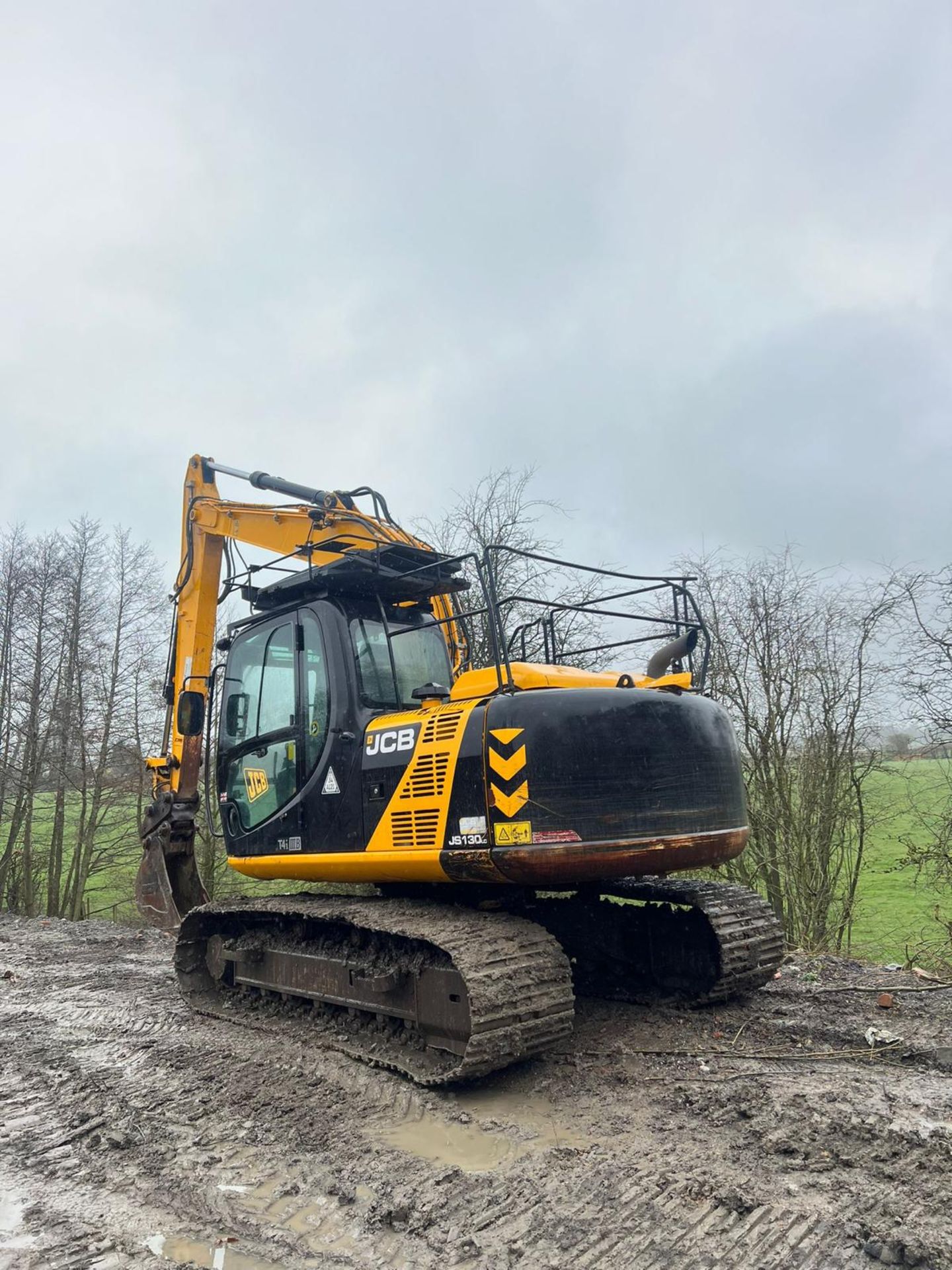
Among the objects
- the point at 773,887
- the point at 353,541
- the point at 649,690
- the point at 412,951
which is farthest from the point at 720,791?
the point at 773,887

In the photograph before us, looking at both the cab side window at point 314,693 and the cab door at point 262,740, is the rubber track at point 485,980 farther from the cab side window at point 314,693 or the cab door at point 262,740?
the cab side window at point 314,693

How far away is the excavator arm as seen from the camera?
25.5 feet

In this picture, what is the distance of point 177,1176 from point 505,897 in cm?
220

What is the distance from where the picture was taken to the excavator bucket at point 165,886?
8258 millimetres

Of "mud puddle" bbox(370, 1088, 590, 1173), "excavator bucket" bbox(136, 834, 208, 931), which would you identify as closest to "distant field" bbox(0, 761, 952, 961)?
"mud puddle" bbox(370, 1088, 590, 1173)

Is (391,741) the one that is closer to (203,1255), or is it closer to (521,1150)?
(521,1150)

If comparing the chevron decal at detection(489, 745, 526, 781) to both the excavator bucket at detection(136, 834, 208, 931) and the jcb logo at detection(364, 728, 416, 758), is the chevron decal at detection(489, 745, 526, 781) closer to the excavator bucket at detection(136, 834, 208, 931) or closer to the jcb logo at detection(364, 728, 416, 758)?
the jcb logo at detection(364, 728, 416, 758)

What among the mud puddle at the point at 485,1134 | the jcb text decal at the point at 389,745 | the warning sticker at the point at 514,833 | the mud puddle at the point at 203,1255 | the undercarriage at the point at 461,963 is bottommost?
the mud puddle at the point at 203,1255

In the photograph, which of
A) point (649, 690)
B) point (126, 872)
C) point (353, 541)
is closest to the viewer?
point (649, 690)

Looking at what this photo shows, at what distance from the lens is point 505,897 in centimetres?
527

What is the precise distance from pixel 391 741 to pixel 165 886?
4.13 metres

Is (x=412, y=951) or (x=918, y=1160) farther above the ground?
(x=412, y=951)

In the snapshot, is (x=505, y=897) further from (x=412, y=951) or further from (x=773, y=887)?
(x=773, y=887)

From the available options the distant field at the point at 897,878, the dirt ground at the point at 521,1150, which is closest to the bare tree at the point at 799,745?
the distant field at the point at 897,878
